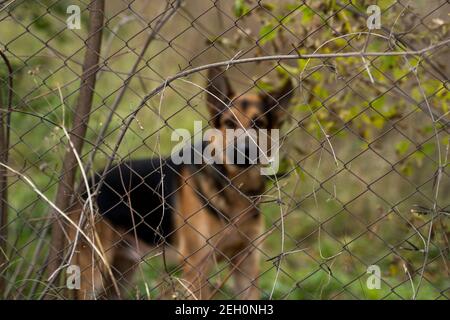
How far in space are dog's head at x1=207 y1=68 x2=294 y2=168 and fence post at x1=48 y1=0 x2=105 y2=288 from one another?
0.64m

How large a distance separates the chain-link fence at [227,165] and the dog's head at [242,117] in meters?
0.02

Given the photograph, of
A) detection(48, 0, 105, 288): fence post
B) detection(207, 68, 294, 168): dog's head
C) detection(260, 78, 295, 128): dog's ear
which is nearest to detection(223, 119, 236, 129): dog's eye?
detection(207, 68, 294, 168): dog's head

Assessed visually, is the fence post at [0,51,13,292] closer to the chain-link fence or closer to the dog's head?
the chain-link fence

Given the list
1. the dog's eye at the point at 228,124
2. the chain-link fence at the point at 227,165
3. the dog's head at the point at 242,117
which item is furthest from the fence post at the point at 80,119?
the dog's eye at the point at 228,124

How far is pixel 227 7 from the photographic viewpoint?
6543 millimetres

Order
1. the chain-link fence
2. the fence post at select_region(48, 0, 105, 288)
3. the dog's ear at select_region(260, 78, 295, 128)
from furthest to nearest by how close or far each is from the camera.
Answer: the dog's ear at select_region(260, 78, 295, 128) < the fence post at select_region(48, 0, 105, 288) < the chain-link fence

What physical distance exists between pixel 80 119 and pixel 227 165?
140 cm

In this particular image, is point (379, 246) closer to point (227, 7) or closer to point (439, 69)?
point (227, 7)

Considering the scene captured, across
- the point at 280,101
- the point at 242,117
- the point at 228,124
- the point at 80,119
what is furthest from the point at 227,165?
the point at 80,119

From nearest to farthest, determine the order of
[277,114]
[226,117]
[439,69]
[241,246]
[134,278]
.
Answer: [439,69]
[226,117]
[277,114]
[241,246]
[134,278]

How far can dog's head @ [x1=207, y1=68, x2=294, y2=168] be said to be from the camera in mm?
3521

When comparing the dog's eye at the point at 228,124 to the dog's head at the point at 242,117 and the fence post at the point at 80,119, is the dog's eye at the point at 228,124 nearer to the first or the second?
the dog's head at the point at 242,117
